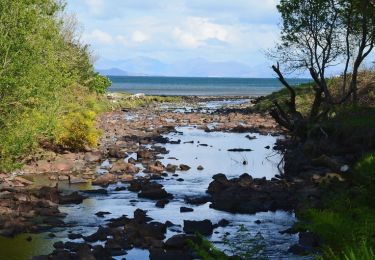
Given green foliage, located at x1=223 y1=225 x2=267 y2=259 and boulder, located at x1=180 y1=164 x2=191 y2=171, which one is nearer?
green foliage, located at x1=223 y1=225 x2=267 y2=259

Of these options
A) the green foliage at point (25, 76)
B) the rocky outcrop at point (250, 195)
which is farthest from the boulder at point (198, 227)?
the green foliage at point (25, 76)

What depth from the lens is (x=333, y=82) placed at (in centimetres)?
5781

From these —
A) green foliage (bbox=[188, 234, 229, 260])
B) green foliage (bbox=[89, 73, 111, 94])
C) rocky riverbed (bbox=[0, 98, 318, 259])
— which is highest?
green foliage (bbox=[89, 73, 111, 94])

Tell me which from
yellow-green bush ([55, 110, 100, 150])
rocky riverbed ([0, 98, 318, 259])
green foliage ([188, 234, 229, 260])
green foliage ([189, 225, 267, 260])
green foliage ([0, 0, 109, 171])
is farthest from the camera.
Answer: yellow-green bush ([55, 110, 100, 150])

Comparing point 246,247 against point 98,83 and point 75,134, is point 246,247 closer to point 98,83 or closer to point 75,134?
point 75,134

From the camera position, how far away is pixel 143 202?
23953 mm

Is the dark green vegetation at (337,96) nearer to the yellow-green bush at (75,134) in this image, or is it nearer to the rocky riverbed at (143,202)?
the rocky riverbed at (143,202)

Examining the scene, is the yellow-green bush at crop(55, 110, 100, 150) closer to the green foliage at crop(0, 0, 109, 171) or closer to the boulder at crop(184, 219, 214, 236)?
the green foliage at crop(0, 0, 109, 171)

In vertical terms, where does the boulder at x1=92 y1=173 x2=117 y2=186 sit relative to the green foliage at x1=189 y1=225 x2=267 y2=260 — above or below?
below

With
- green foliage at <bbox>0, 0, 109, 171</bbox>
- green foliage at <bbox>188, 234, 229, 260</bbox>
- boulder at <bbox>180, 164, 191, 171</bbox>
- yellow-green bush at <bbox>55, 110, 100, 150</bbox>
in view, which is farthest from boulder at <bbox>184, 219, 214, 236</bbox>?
yellow-green bush at <bbox>55, 110, 100, 150</bbox>

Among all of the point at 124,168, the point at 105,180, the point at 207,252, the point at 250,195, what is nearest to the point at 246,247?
the point at 207,252

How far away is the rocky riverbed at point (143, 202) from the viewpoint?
1720 cm

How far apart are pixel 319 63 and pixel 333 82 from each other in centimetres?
1605

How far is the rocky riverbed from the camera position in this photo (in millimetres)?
17203
